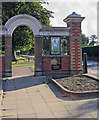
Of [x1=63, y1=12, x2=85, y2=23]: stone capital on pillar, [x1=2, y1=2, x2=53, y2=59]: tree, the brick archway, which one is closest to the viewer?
the brick archway

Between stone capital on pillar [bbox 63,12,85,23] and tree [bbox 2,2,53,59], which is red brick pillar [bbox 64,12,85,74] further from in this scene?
tree [bbox 2,2,53,59]

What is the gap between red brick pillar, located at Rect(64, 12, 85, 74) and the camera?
14453mm

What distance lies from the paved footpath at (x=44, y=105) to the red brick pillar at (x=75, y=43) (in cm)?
560

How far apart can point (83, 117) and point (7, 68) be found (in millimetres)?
9168

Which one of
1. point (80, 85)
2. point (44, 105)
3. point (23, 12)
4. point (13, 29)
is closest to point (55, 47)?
point (13, 29)

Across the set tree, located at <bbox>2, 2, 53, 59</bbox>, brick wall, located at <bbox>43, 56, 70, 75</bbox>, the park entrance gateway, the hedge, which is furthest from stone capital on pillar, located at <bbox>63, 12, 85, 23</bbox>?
the hedge

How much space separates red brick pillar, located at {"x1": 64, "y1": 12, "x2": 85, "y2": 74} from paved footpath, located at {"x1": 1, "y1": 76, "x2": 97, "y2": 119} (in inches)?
220

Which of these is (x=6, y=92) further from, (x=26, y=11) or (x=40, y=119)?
(x=26, y=11)

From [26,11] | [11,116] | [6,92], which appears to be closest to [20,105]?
[11,116]

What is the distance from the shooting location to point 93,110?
6.20m

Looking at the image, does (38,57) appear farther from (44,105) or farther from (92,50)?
(92,50)

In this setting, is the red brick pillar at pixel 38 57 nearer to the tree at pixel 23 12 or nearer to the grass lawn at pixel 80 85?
the grass lawn at pixel 80 85

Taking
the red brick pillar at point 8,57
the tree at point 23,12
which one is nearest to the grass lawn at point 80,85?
the red brick pillar at point 8,57

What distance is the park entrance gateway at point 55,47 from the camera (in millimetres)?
13773
